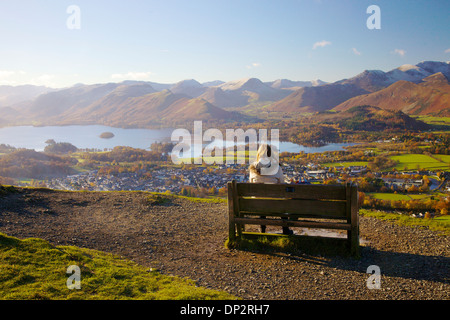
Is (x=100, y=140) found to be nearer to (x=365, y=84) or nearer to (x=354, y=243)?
(x=365, y=84)

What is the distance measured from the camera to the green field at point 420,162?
2186cm

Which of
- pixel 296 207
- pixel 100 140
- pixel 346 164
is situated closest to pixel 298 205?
pixel 296 207

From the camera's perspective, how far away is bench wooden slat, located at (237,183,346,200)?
539cm

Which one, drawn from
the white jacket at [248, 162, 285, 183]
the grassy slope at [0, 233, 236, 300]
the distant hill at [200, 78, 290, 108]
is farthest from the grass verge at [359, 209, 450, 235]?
the distant hill at [200, 78, 290, 108]

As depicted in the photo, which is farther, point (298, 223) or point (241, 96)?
point (241, 96)

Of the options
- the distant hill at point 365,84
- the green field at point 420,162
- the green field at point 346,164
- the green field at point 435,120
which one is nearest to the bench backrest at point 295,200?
the green field at point 420,162

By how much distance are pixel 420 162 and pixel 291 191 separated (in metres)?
23.2

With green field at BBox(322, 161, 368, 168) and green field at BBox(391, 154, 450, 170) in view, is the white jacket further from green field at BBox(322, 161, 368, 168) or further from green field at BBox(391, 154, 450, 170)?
green field at BBox(322, 161, 368, 168)

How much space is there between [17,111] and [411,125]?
155 metres

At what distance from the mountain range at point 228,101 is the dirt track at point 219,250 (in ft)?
144

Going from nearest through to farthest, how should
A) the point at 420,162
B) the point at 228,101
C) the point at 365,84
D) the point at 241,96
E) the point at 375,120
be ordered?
the point at 420,162, the point at 375,120, the point at 365,84, the point at 228,101, the point at 241,96

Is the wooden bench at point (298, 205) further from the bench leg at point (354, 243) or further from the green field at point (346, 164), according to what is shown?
the green field at point (346, 164)

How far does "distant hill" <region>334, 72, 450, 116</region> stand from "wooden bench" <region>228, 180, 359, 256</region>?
146ft

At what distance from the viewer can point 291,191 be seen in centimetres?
562
